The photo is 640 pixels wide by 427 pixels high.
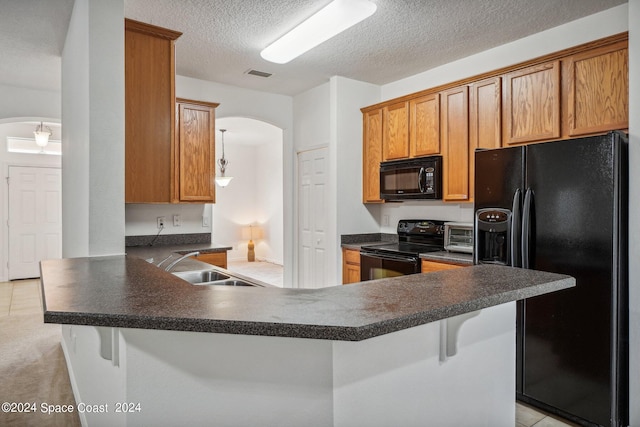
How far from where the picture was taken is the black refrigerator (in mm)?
2188

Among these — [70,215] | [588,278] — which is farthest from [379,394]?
[70,215]

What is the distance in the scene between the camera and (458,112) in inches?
136

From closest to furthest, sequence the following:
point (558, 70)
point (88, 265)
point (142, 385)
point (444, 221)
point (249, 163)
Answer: point (142, 385)
point (88, 265)
point (558, 70)
point (444, 221)
point (249, 163)

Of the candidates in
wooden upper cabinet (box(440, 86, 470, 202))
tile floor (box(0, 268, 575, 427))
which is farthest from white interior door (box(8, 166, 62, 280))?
wooden upper cabinet (box(440, 86, 470, 202))

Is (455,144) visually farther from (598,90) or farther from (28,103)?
(28,103)

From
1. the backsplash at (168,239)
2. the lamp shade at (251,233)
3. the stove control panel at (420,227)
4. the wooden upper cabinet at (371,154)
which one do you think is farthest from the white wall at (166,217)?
the lamp shade at (251,233)

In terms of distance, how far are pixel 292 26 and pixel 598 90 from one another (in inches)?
83.4

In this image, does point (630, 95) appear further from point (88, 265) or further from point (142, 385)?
point (88, 265)

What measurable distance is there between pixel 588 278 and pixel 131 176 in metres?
2.79

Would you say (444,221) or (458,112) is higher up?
(458,112)

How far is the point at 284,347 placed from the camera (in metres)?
1.18

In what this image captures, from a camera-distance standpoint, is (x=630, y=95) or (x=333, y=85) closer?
(x=630, y=95)

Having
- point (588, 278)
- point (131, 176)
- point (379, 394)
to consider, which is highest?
point (131, 176)

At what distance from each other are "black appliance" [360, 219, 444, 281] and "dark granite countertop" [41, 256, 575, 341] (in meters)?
1.85
